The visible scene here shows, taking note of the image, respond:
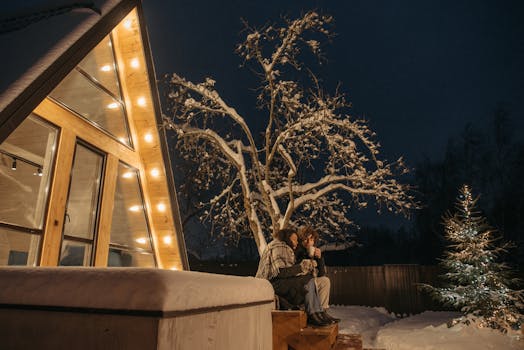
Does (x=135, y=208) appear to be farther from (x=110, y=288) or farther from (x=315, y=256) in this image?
(x=110, y=288)

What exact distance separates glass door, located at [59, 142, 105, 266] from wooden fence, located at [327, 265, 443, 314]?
40.1 ft

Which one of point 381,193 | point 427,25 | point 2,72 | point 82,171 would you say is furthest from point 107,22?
point 427,25

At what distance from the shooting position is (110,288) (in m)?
1.11

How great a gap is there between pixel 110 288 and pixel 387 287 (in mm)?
14934

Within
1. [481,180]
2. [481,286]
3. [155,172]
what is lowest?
[481,286]

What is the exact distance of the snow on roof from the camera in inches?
116

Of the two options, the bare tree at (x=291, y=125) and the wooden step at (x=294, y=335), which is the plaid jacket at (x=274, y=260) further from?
the bare tree at (x=291, y=125)

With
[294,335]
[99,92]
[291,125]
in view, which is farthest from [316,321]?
[291,125]

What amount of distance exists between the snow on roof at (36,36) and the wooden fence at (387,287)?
13.7 meters

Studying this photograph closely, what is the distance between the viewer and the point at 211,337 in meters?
1.30

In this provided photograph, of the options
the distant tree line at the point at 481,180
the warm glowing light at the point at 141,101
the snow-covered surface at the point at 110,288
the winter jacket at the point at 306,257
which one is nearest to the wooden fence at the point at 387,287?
the distant tree line at the point at 481,180

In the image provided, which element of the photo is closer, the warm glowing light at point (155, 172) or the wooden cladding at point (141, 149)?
the wooden cladding at point (141, 149)

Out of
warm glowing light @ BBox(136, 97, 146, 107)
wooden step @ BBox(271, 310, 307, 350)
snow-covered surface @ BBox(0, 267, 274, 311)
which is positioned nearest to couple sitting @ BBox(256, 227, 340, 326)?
wooden step @ BBox(271, 310, 307, 350)

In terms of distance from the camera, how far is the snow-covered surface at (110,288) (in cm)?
107
